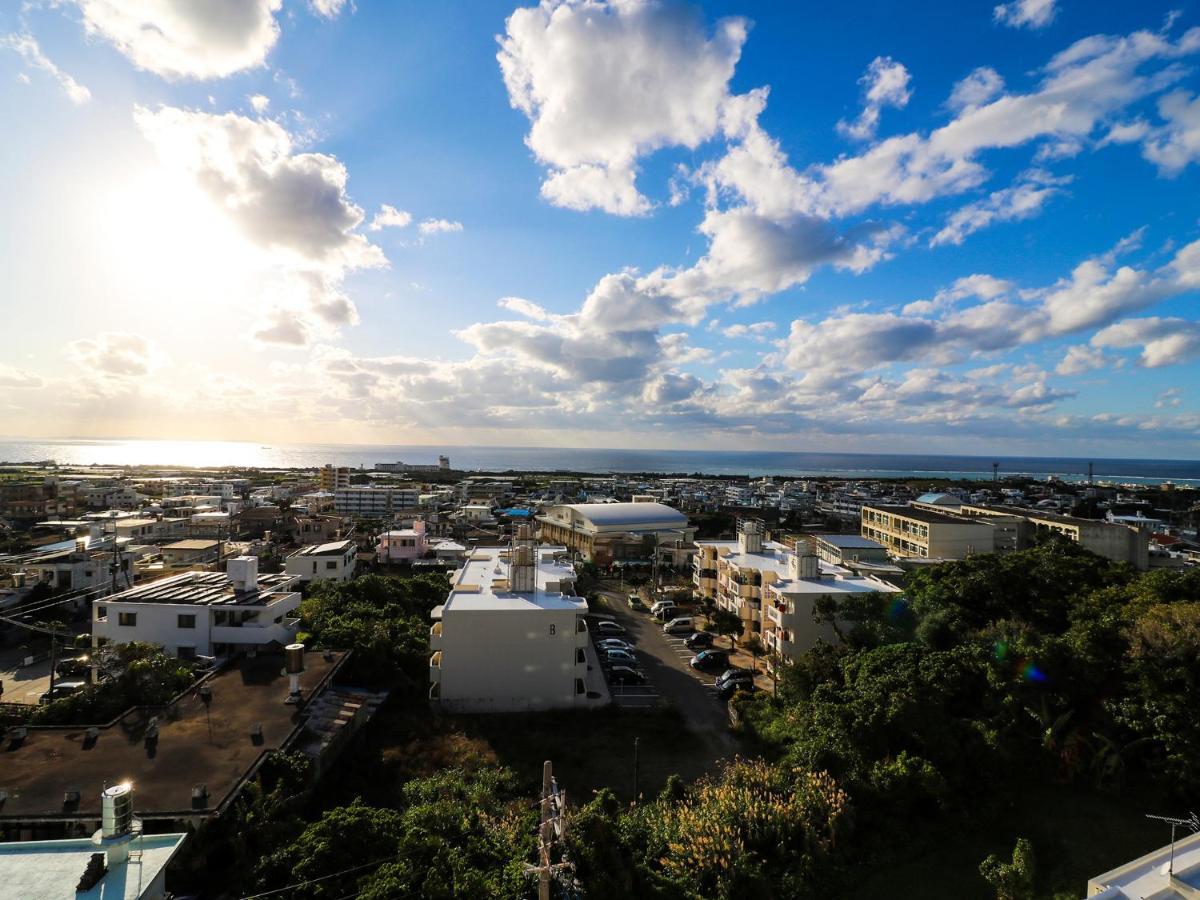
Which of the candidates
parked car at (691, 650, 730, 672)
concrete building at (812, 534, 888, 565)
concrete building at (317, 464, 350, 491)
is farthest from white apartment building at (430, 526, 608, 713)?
concrete building at (317, 464, 350, 491)

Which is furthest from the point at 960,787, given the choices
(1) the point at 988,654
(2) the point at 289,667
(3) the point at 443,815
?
(2) the point at 289,667

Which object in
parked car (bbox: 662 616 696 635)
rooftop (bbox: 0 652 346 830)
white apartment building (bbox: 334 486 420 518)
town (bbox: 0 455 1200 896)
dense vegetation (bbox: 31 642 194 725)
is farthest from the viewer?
white apartment building (bbox: 334 486 420 518)

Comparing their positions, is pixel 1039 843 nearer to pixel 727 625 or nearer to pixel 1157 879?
pixel 1157 879

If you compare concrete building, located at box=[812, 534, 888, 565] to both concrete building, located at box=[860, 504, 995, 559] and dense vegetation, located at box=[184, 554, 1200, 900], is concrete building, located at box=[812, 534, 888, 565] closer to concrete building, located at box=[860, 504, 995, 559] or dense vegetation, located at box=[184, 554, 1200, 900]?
concrete building, located at box=[860, 504, 995, 559]

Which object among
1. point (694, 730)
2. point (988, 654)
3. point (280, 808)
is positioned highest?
point (988, 654)

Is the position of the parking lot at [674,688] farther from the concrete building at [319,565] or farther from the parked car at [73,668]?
the concrete building at [319,565]

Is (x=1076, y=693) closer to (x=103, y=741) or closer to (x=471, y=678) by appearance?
(x=471, y=678)

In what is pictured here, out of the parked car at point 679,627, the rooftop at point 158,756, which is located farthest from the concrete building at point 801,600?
the rooftop at point 158,756
